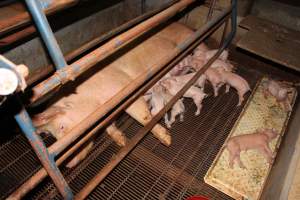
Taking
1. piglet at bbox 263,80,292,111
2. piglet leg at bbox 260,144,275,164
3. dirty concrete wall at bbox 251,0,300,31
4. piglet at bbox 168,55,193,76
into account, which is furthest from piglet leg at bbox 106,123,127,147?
dirty concrete wall at bbox 251,0,300,31

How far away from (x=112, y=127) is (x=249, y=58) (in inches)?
116

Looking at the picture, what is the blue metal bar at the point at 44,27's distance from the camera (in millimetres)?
1210

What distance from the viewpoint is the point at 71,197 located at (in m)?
1.84

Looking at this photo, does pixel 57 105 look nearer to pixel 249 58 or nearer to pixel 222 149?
pixel 222 149

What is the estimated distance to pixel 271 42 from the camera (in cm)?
386

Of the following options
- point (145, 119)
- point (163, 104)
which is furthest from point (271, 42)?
point (145, 119)

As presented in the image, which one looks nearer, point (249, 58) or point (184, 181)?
point (184, 181)

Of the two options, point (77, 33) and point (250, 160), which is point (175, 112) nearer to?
point (250, 160)

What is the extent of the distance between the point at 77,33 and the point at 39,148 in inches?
117

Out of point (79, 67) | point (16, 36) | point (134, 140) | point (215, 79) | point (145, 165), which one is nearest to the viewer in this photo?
point (79, 67)

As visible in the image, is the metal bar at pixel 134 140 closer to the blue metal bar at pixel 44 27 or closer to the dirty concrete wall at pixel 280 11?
the dirty concrete wall at pixel 280 11

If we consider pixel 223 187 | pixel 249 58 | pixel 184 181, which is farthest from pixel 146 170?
pixel 249 58

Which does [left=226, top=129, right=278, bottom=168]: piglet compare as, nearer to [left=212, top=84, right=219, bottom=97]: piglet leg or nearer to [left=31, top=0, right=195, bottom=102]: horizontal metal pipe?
[left=212, top=84, right=219, bottom=97]: piglet leg

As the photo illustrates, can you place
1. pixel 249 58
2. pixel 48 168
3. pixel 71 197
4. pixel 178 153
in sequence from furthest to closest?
pixel 249 58
pixel 178 153
pixel 71 197
pixel 48 168
